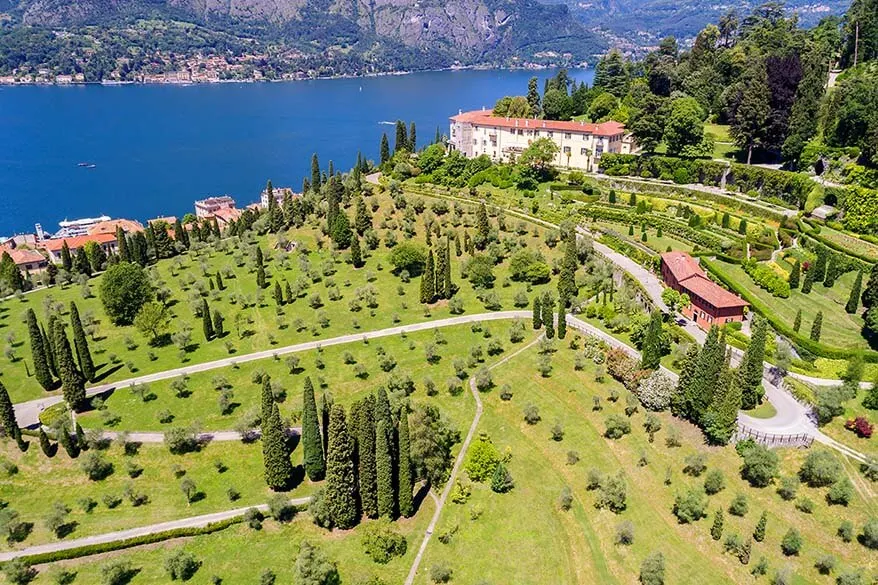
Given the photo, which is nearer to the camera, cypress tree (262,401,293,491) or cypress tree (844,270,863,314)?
cypress tree (262,401,293,491)

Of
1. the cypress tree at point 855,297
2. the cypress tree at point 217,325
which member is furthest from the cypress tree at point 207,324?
the cypress tree at point 855,297

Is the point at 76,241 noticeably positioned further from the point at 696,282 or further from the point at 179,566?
the point at 696,282

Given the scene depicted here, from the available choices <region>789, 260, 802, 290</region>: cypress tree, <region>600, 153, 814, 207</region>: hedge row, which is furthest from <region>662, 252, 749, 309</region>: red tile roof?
<region>600, 153, 814, 207</region>: hedge row

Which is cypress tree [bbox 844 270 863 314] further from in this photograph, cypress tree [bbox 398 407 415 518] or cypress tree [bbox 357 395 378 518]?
cypress tree [bbox 357 395 378 518]

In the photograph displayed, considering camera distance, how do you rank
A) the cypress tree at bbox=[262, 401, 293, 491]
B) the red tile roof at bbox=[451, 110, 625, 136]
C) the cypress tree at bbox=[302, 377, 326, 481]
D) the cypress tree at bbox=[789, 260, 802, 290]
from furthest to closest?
1. the red tile roof at bbox=[451, 110, 625, 136]
2. the cypress tree at bbox=[789, 260, 802, 290]
3. the cypress tree at bbox=[262, 401, 293, 491]
4. the cypress tree at bbox=[302, 377, 326, 481]

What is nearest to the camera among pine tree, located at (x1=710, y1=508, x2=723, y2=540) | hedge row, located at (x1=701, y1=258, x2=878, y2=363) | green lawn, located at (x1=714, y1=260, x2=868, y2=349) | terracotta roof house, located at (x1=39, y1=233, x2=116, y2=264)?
pine tree, located at (x1=710, y1=508, x2=723, y2=540)

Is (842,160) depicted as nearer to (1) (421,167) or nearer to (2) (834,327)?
(2) (834,327)

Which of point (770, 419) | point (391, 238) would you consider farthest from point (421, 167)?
point (770, 419)
